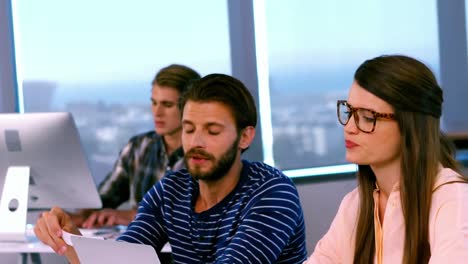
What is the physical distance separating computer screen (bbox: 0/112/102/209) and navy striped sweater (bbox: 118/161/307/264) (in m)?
0.65

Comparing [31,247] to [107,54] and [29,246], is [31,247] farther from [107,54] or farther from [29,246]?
[107,54]

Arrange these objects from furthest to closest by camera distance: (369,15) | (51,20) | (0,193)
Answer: (369,15) → (51,20) → (0,193)

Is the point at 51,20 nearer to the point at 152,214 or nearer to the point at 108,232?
the point at 108,232

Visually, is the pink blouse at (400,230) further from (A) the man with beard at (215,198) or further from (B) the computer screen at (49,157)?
→ (B) the computer screen at (49,157)

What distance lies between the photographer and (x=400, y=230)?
1985mm

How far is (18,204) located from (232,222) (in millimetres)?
1258

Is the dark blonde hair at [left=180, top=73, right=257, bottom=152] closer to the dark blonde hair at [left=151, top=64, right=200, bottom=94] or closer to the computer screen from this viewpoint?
the computer screen

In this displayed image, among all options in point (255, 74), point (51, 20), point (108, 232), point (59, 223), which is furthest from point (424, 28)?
point (59, 223)

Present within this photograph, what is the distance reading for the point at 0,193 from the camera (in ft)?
11.6

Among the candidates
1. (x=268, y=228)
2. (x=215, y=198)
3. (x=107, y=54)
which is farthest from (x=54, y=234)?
(x=107, y=54)

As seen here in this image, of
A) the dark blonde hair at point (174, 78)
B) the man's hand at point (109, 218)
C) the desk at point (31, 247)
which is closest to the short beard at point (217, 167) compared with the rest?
the desk at point (31, 247)

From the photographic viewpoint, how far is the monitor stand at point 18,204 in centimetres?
345

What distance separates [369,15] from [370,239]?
11.0ft

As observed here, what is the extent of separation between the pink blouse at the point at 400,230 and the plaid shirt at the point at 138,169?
177cm
